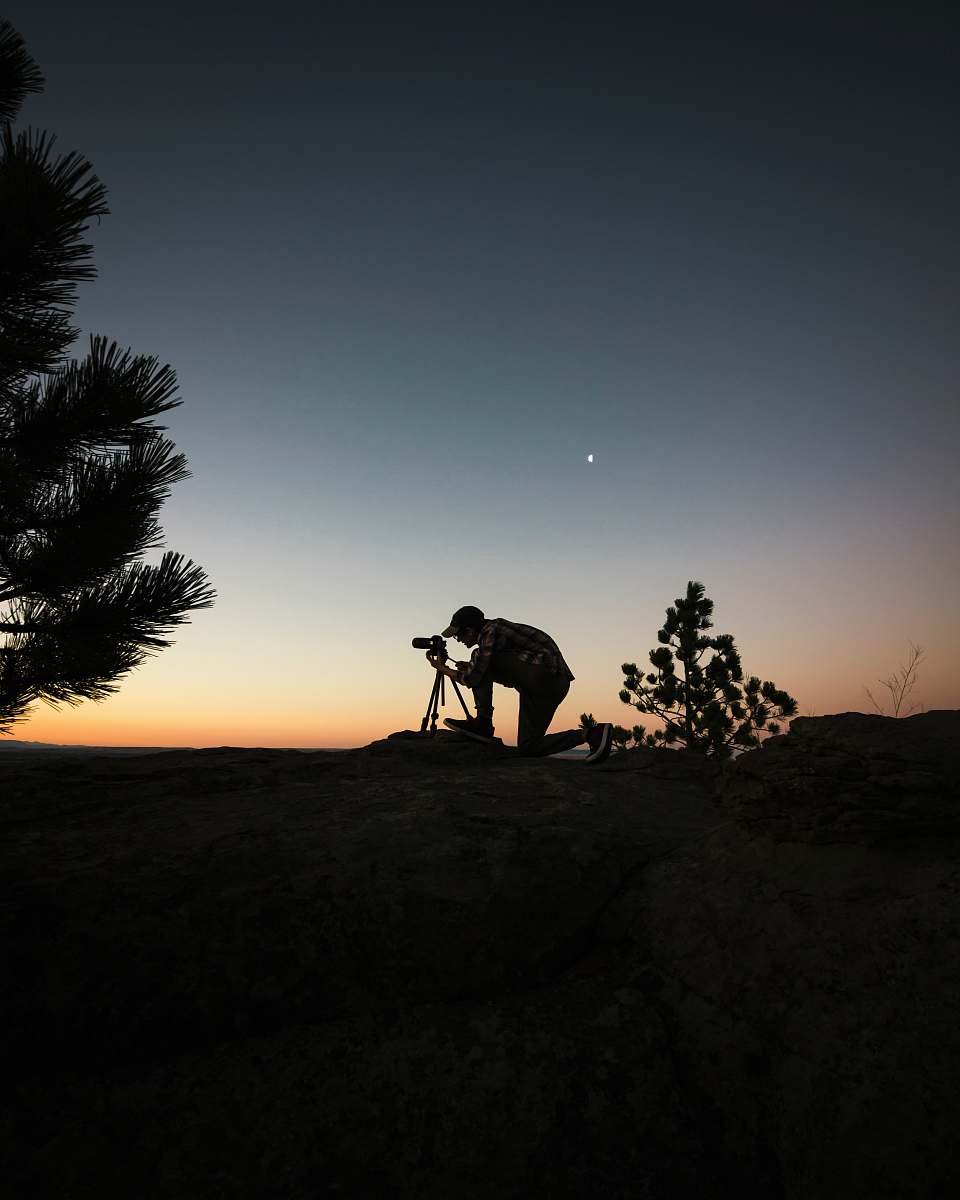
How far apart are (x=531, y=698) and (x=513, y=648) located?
21.4 inches

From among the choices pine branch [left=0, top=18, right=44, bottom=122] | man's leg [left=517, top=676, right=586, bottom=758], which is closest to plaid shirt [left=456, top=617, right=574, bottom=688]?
man's leg [left=517, top=676, right=586, bottom=758]

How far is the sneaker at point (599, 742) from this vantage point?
5.34 metres

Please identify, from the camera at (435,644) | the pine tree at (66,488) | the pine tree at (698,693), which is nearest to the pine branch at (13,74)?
the pine tree at (66,488)

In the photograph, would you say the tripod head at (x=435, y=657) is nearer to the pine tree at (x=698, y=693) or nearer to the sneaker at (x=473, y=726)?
the sneaker at (x=473, y=726)

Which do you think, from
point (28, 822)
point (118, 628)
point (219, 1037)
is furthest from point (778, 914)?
point (118, 628)

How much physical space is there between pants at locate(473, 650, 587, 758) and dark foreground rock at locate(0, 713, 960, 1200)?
7.84 ft

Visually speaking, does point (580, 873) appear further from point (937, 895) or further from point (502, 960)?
point (937, 895)

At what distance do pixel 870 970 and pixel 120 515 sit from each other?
23.3 ft

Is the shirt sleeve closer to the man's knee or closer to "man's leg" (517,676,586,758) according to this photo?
"man's leg" (517,676,586,758)

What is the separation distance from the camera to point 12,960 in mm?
2303

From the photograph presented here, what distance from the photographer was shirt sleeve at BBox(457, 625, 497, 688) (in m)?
5.77

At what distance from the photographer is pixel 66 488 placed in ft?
20.0

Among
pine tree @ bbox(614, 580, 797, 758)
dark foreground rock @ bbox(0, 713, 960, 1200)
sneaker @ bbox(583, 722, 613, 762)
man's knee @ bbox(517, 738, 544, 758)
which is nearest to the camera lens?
dark foreground rock @ bbox(0, 713, 960, 1200)

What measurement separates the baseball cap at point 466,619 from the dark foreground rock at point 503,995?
2947 mm
